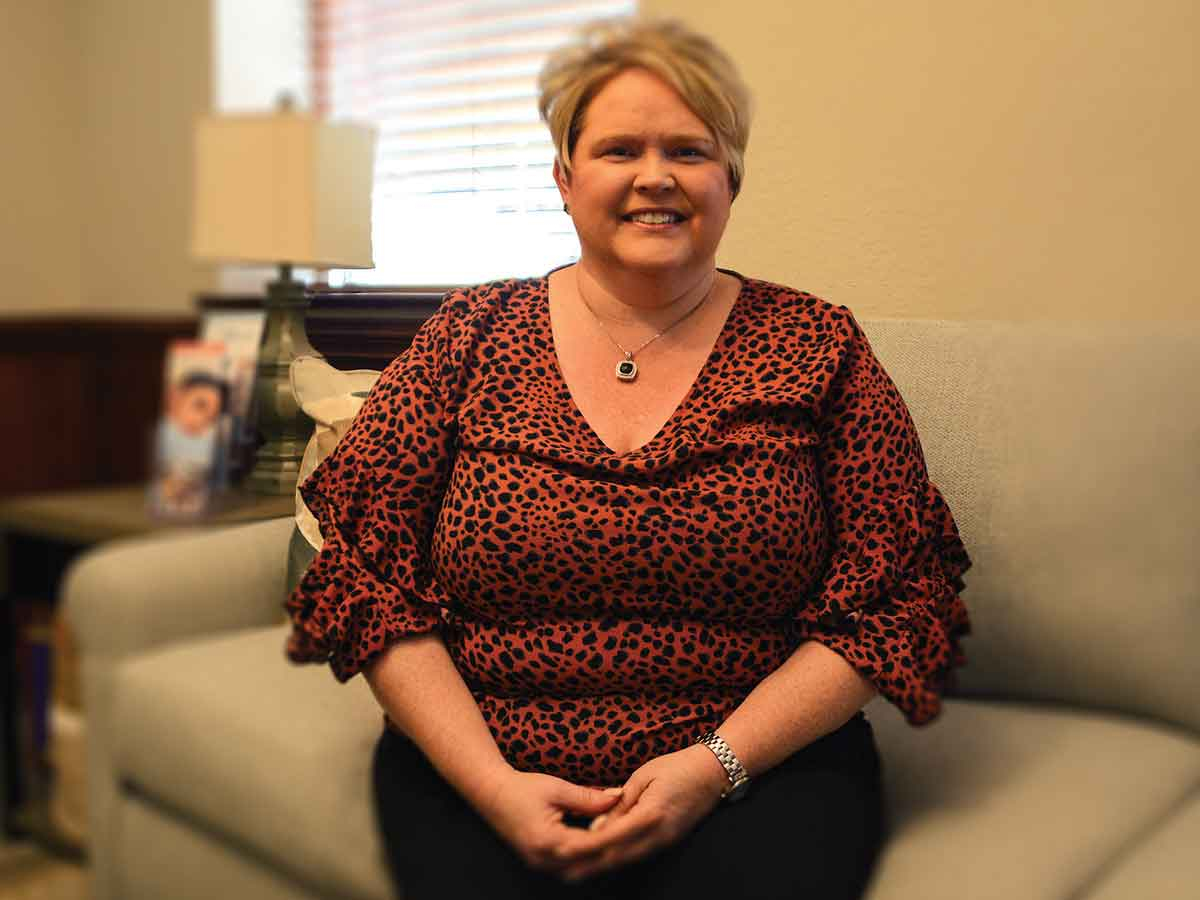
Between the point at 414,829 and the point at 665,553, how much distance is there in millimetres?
257

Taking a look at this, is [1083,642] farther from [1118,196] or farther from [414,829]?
[414,829]

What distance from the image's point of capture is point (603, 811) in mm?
778

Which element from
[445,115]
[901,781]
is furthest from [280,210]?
[901,781]

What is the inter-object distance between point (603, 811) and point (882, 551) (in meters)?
0.27

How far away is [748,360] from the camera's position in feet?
2.96

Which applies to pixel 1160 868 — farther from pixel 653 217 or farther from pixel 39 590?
pixel 39 590

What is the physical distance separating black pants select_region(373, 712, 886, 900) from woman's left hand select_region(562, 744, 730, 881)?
12 millimetres

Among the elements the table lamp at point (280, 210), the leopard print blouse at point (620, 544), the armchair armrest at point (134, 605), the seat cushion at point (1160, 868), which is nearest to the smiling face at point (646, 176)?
the leopard print blouse at point (620, 544)

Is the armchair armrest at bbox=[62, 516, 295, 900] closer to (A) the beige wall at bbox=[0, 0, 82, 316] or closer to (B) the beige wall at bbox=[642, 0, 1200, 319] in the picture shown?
(A) the beige wall at bbox=[0, 0, 82, 316]

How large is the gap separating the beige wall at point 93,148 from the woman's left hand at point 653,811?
0.41 metres

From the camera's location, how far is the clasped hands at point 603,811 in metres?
0.75

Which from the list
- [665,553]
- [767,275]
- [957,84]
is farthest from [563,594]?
[957,84]

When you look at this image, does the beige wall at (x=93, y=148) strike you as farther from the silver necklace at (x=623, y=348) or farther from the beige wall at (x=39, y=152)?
the silver necklace at (x=623, y=348)

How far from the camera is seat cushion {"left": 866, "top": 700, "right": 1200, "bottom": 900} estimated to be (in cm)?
78
